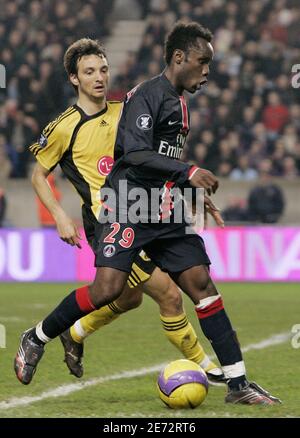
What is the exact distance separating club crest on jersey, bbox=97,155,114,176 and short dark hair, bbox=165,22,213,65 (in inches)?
36.8

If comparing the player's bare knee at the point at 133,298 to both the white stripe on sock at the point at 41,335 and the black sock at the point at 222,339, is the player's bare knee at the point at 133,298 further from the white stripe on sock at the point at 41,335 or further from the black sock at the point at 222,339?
the black sock at the point at 222,339

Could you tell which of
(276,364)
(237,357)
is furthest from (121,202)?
(276,364)

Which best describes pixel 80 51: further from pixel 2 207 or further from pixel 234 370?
pixel 2 207

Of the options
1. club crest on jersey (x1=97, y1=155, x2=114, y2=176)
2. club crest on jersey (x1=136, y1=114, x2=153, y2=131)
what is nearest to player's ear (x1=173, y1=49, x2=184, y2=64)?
club crest on jersey (x1=136, y1=114, x2=153, y2=131)

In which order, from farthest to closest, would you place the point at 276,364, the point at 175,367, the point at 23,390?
the point at 276,364 < the point at 23,390 < the point at 175,367

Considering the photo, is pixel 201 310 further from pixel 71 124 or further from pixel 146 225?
pixel 71 124

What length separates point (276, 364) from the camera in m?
7.45

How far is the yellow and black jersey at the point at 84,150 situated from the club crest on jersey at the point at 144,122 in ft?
3.15

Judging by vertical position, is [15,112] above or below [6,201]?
above

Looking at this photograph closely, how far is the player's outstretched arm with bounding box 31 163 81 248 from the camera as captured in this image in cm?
628

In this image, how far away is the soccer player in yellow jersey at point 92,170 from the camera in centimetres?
662

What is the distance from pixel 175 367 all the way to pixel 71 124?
1696 millimetres

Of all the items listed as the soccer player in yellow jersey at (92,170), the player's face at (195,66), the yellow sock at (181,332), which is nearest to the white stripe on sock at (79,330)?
the soccer player in yellow jersey at (92,170)

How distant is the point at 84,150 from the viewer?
669 cm
